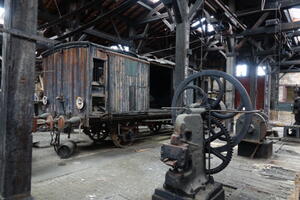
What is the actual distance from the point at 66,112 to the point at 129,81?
211 cm

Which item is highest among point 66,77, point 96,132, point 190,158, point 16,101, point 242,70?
point 242,70

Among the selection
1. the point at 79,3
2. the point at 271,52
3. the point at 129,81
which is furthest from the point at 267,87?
the point at 79,3

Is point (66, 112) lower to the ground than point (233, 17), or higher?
lower

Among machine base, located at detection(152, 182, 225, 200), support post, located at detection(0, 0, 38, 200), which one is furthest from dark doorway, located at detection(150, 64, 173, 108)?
support post, located at detection(0, 0, 38, 200)

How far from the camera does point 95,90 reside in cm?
579

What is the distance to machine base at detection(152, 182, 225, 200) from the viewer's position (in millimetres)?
2499

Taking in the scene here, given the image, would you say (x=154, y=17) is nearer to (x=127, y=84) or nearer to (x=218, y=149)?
(x=127, y=84)

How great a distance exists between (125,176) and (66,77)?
3530mm

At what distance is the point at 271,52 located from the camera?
10.2m

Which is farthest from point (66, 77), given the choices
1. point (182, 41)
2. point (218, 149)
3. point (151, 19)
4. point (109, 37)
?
point (151, 19)

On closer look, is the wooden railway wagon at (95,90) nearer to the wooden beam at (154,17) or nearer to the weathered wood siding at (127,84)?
the weathered wood siding at (127,84)

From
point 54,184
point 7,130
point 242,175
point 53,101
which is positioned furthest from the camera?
point 53,101

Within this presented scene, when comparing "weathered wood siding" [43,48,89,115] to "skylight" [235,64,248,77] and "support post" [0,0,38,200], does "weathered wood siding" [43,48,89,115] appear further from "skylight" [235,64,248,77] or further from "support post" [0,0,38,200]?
"skylight" [235,64,248,77]

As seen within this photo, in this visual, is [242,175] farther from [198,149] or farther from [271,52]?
[271,52]
